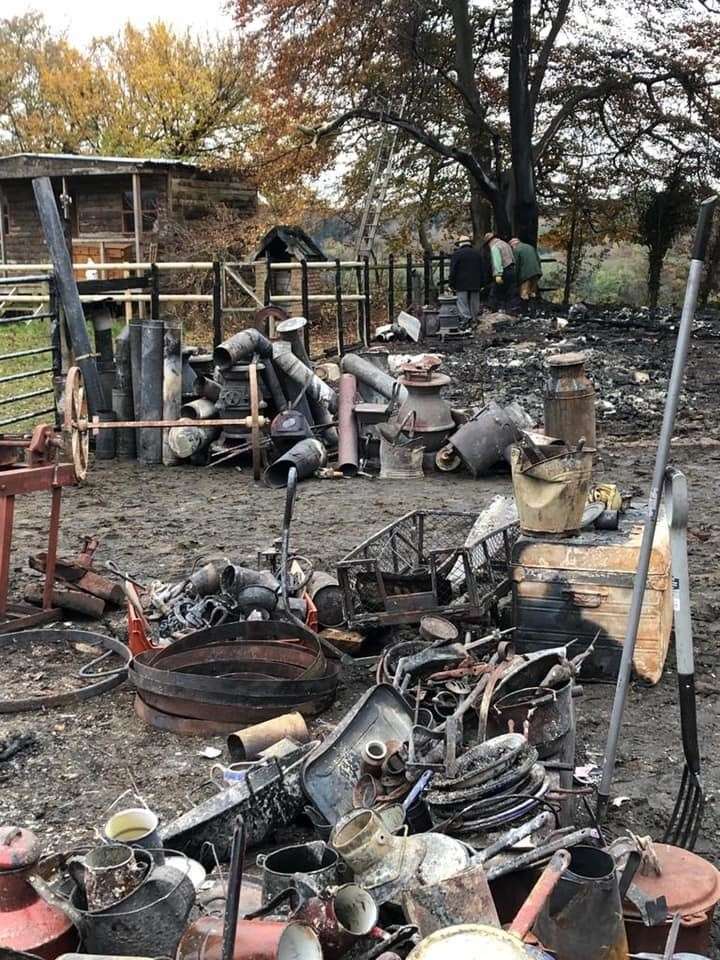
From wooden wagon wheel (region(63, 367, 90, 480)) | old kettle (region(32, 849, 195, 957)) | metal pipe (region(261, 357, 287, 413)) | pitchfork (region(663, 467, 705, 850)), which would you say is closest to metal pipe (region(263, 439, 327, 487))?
metal pipe (region(261, 357, 287, 413))

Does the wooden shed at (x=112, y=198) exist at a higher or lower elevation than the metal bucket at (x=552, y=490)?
higher

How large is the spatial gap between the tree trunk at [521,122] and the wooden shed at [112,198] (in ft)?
23.4

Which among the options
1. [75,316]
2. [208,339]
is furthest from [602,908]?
[208,339]

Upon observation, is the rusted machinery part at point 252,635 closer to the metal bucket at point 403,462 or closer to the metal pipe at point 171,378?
the metal bucket at point 403,462

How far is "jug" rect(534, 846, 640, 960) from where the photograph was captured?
2.26m

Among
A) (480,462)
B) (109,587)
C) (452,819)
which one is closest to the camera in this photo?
(452,819)

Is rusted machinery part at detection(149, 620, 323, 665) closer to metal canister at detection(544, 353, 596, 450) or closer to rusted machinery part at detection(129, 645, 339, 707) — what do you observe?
rusted machinery part at detection(129, 645, 339, 707)

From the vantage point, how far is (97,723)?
4.29 metres

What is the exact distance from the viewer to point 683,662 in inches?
127

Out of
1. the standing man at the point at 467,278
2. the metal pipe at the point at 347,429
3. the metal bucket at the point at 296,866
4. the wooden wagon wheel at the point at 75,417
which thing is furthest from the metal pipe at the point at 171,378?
the standing man at the point at 467,278

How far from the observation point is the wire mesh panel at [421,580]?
4.71 meters

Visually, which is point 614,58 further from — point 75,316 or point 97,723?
point 97,723

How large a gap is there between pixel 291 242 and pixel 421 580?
13963 millimetres

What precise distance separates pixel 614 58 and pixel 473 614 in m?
23.5
